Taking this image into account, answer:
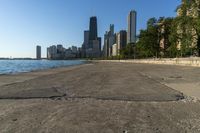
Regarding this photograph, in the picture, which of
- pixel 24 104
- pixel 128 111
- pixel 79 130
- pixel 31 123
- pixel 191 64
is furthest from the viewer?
pixel 191 64

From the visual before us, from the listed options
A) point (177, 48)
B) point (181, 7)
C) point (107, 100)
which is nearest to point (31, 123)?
point (107, 100)

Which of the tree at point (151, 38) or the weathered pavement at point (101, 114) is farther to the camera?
the tree at point (151, 38)

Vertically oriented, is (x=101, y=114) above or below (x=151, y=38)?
below

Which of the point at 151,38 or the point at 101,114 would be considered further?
the point at 151,38

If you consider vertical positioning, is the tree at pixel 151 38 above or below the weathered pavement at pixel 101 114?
above

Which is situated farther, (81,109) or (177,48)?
(177,48)

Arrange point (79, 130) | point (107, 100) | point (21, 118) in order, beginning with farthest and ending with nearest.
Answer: point (107, 100)
point (21, 118)
point (79, 130)

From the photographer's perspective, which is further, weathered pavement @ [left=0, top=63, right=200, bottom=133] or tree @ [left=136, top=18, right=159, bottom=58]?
tree @ [left=136, top=18, right=159, bottom=58]

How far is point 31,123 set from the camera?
6840mm

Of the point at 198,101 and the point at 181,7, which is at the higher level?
the point at 181,7

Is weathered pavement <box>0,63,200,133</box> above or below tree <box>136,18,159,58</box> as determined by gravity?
below

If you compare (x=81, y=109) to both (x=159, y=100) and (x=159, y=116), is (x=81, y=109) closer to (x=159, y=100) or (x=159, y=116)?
(x=159, y=116)

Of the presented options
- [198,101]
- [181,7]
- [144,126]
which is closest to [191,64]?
[181,7]

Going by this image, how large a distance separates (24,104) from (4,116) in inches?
76.9
